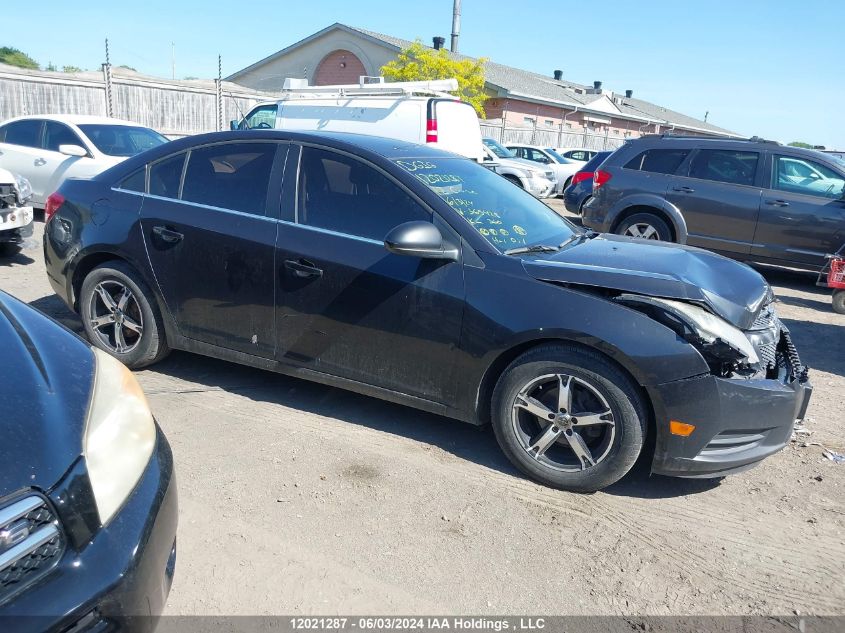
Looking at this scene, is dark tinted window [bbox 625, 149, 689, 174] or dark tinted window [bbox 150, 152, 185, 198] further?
dark tinted window [bbox 625, 149, 689, 174]

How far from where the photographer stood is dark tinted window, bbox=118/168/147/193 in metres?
4.61

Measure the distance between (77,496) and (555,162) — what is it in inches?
Answer: 790

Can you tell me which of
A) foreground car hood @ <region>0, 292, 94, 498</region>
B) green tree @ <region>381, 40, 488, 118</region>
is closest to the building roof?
green tree @ <region>381, 40, 488, 118</region>

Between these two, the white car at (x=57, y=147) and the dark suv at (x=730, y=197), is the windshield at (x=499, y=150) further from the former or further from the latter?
the white car at (x=57, y=147)

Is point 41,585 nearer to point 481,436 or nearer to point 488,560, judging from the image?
point 488,560

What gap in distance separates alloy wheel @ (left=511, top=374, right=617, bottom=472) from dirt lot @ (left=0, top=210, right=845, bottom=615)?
214 mm

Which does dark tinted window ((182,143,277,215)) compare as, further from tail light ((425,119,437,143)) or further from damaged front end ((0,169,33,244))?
tail light ((425,119,437,143))

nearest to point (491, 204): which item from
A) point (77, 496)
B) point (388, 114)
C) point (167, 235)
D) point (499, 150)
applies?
point (167, 235)

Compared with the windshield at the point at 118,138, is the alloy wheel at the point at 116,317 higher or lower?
lower

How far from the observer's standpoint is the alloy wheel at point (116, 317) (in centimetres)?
465

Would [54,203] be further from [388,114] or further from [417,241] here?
[388,114]

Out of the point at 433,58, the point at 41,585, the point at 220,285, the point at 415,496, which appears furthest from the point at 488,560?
the point at 433,58

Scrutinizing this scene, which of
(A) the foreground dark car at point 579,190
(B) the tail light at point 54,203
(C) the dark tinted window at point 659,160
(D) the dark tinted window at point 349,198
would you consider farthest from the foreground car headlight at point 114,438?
(A) the foreground dark car at point 579,190

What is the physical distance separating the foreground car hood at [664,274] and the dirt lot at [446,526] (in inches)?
40.5
